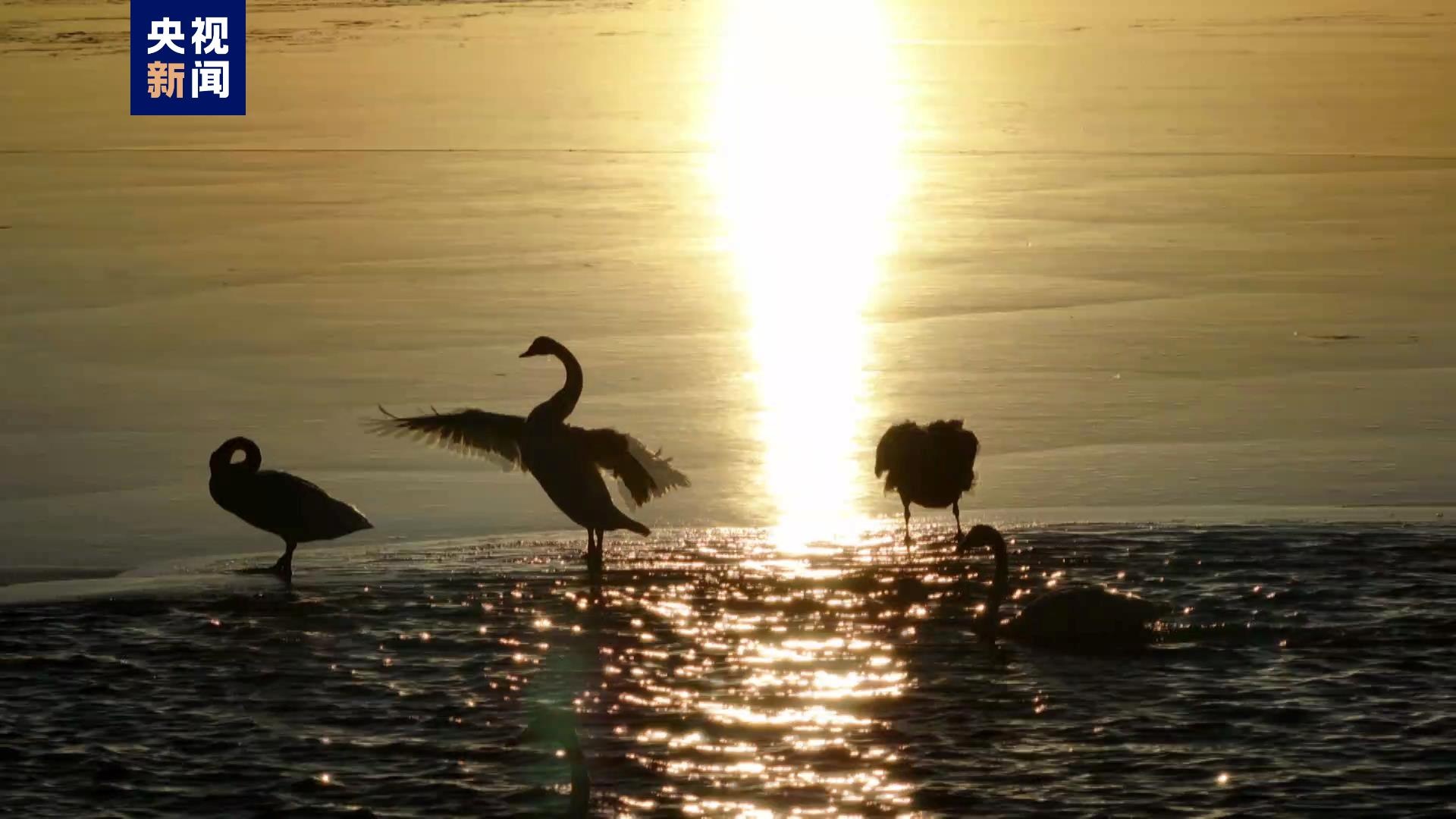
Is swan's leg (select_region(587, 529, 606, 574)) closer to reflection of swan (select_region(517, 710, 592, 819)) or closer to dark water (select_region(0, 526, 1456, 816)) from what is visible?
dark water (select_region(0, 526, 1456, 816))

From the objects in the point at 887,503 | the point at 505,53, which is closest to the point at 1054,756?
the point at 887,503

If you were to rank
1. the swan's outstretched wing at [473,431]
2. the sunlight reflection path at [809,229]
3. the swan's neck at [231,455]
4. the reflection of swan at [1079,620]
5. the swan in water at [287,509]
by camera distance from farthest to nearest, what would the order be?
the sunlight reflection path at [809,229]
the swan's outstretched wing at [473,431]
the swan's neck at [231,455]
the swan in water at [287,509]
the reflection of swan at [1079,620]

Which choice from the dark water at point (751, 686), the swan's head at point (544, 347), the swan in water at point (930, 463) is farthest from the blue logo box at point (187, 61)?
the dark water at point (751, 686)

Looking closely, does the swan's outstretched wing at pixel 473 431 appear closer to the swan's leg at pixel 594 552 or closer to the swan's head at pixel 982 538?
the swan's leg at pixel 594 552

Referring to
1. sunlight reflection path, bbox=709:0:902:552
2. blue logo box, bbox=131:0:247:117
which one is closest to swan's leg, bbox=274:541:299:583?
sunlight reflection path, bbox=709:0:902:552

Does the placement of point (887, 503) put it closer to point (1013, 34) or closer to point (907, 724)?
point (907, 724)

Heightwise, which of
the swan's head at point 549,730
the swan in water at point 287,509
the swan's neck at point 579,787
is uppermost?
the swan in water at point 287,509

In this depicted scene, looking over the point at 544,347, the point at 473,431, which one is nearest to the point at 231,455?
the point at 473,431

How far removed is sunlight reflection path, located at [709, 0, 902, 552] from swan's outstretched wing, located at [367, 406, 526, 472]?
1676 mm

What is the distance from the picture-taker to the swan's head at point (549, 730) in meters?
8.30

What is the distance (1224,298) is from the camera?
2017cm

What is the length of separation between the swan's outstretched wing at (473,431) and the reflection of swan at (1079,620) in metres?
3.93

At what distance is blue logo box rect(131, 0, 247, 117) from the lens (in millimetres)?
36875

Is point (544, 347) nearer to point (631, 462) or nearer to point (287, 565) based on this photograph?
point (631, 462)
